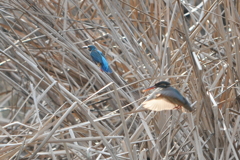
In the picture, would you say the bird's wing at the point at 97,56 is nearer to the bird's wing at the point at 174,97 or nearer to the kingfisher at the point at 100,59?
the kingfisher at the point at 100,59

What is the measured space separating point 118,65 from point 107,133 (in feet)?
2.42

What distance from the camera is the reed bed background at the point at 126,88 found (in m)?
1.67

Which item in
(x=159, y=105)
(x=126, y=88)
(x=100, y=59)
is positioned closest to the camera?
(x=159, y=105)

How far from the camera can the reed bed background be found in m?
1.67

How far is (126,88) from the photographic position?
2.07 meters

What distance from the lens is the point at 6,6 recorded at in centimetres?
221

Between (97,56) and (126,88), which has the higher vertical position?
(97,56)

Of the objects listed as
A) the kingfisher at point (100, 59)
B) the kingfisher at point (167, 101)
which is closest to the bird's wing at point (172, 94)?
the kingfisher at point (167, 101)

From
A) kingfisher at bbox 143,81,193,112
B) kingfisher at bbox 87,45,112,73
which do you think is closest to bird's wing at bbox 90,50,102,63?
kingfisher at bbox 87,45,112,73

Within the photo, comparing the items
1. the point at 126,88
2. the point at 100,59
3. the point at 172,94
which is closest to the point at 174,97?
the point at 172,94

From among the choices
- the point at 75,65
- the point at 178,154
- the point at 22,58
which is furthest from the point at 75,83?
the point at 178,154

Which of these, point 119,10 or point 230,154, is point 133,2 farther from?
point 230,154

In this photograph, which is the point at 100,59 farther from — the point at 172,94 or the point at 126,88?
the point at 172,94

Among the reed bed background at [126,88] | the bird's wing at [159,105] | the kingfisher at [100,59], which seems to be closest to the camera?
the bird's wing at [159,105]
